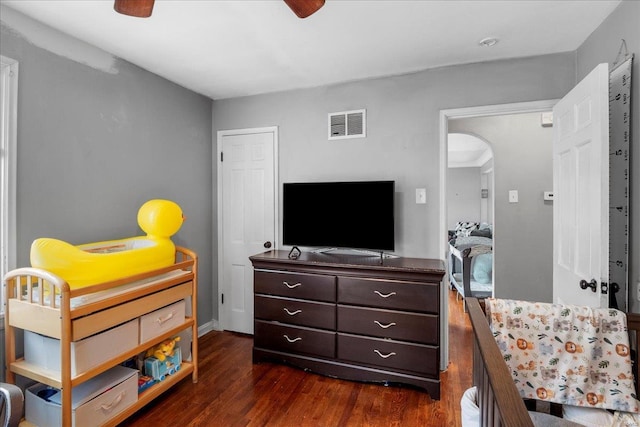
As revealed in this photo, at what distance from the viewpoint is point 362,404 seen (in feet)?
7.01

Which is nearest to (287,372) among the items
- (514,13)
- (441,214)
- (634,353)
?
(441,214)

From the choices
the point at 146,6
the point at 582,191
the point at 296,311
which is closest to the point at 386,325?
the point at 296,311

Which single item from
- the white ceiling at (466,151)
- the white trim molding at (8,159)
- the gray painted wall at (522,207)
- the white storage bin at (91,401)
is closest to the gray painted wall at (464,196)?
the white ceiling at (466,151)

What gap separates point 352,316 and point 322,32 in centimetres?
195

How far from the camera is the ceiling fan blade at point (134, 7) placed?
1.34 meters

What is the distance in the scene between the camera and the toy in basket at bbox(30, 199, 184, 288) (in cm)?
161

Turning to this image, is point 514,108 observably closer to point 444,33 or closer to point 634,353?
point 444,33

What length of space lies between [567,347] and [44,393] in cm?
262

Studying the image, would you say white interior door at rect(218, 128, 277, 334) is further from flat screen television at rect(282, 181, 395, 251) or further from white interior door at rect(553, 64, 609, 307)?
white interior door at rect(553, 64, 609, 307)

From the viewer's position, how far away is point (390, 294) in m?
2.27

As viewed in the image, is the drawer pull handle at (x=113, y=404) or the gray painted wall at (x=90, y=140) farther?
the gray painted wall at (x=90, y=140)

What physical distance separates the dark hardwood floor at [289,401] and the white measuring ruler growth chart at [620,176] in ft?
3.94

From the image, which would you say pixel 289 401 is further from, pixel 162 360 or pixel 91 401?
pixel 91 401

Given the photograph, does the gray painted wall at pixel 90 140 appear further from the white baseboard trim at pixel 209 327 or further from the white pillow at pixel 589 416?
the white pillow at pixel 589 416
